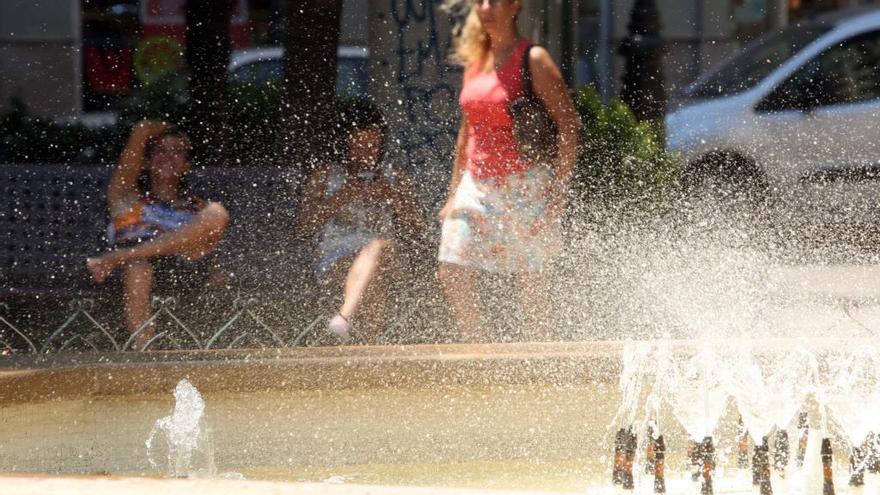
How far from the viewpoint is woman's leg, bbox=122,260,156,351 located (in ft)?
19.9

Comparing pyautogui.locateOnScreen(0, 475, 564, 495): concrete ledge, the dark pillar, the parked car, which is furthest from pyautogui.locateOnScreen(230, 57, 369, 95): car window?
pyautogui.locateOnScreen(0, 475, 564, 495): concrete ledge

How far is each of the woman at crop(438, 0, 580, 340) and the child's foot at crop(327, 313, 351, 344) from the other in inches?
17.2

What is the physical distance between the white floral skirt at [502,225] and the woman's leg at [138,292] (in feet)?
3.78

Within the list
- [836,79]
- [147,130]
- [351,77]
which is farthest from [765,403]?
[836,79]

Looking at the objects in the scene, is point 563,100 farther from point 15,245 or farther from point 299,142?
point 15,245

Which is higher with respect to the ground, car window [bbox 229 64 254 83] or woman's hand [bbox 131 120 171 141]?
car window [bbox 229 64 254 83]

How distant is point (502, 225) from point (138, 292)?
1.43 meters

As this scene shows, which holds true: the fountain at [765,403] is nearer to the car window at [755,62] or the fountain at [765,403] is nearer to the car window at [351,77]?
the car window at [351,77]

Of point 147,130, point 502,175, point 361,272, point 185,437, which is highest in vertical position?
point 147,130

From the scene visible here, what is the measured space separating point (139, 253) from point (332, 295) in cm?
69

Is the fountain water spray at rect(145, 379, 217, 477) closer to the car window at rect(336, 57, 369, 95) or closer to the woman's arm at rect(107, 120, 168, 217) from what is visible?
the woman's arm at rect(107, 120, 168, 217)

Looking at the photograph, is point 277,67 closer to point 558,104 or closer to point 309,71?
point 309,71

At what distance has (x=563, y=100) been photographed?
5422mm

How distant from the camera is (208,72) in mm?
7090
